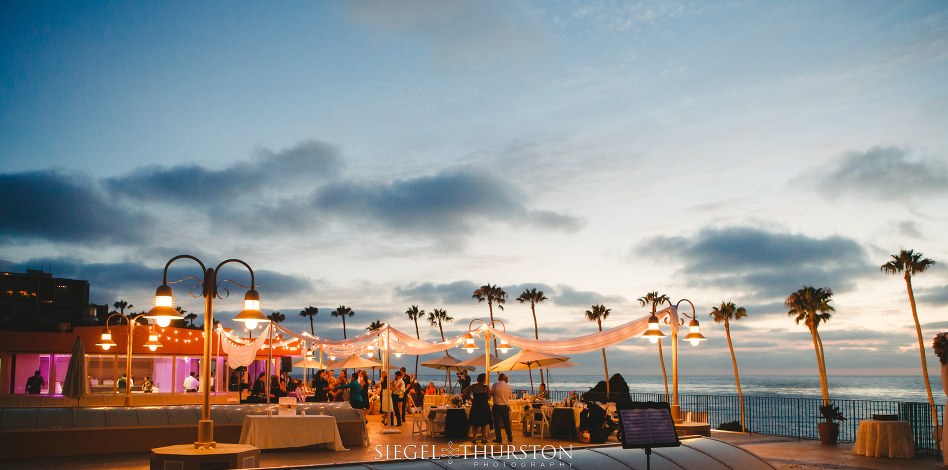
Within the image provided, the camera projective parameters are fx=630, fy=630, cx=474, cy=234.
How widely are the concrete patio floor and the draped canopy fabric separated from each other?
226 centimetres

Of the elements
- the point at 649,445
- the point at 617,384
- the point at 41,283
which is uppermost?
the point at 41,283

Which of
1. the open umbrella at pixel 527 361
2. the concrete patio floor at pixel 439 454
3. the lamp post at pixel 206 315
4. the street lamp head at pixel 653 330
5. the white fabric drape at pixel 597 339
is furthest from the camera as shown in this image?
the open umbrella at pixel 527 361

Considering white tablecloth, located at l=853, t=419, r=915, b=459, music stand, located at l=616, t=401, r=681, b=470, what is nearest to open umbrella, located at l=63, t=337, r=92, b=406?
music stand, located at l=616, t=401, r=681, b=470

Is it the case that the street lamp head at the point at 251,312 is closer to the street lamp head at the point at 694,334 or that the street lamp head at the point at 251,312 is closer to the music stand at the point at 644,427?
the music stand at the point at 644,427

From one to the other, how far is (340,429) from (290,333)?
277 inches

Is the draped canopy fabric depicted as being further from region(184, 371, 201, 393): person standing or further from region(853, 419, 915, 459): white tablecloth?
region(853, 419, 915, 459): white tablecloth

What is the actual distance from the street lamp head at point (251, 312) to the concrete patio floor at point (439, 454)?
2978mm

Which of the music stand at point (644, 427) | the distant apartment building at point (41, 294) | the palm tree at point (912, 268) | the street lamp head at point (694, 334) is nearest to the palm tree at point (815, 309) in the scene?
the palm tree at point (912, 268)

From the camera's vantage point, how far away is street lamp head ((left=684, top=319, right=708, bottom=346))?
12.4m

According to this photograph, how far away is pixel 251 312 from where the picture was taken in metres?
7.54

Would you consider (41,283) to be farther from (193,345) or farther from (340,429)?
(340,429)

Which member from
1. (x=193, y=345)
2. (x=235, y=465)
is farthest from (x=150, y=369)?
(x=235, y=465)

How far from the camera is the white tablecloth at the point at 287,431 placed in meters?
12.2

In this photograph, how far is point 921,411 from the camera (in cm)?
1530
